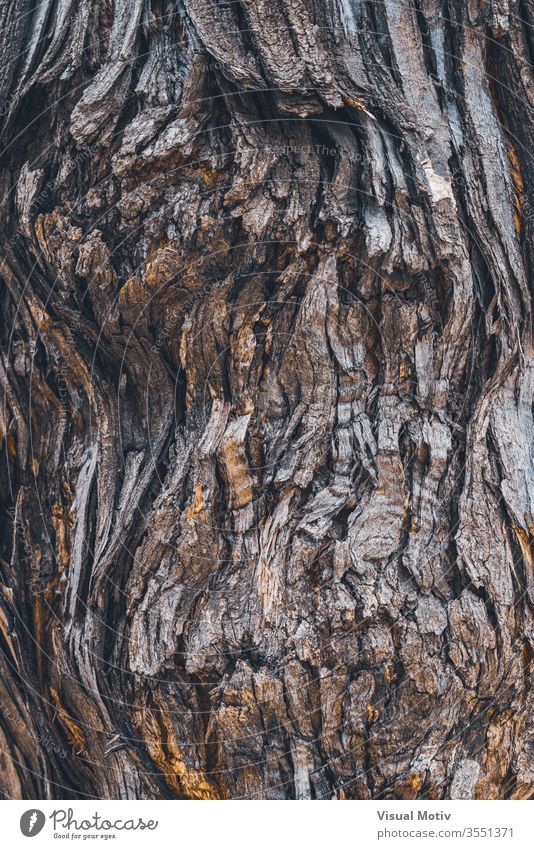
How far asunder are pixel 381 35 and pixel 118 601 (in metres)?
2.08

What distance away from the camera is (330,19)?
89.3 inches

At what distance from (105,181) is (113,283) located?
34cm

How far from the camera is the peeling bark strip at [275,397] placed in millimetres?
2156

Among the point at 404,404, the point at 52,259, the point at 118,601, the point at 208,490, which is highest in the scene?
the point at 52,259

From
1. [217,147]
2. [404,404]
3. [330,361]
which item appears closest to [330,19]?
[217,147]

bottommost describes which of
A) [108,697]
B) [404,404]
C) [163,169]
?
[108,697]

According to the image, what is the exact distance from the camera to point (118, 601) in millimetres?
2248

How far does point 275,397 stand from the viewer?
90.8 inches

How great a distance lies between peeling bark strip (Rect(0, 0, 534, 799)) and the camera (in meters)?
2.16

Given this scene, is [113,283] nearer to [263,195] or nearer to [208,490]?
[263,195]

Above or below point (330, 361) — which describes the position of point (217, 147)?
above
